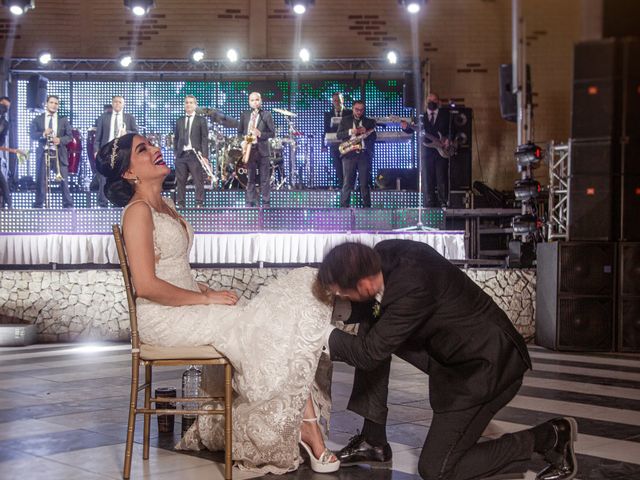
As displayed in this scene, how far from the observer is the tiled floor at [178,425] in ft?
10.8

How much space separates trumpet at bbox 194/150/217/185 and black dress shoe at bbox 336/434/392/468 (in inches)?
335

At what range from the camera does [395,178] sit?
14.1 m

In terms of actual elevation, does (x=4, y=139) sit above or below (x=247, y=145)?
above

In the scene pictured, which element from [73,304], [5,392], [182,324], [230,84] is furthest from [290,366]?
[230,84]

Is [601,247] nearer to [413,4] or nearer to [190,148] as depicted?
[190,148]

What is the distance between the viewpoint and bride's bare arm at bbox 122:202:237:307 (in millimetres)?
3217

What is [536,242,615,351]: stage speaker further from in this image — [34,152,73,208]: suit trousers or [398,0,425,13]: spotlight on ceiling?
[34,152,73,208]: suit trousers

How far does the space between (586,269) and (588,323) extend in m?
0.47

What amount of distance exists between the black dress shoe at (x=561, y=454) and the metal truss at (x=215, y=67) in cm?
1153

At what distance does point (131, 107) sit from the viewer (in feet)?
47.8

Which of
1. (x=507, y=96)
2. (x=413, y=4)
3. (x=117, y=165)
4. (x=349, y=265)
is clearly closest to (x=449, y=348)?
(x=349, y=265)

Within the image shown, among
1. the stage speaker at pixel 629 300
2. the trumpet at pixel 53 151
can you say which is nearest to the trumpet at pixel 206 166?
the trumpet at pixel 53 151

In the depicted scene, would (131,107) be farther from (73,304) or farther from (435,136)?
(73,304)

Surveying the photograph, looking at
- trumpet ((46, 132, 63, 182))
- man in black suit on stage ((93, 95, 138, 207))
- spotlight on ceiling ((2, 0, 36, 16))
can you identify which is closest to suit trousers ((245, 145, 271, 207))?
man in black suit on stage ((93, 95, 138, 207))
